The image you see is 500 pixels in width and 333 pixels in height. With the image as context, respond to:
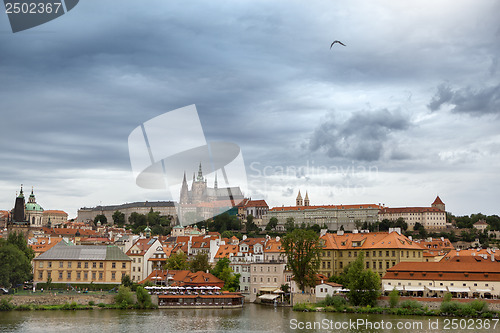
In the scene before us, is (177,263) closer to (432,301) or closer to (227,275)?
(227,275)

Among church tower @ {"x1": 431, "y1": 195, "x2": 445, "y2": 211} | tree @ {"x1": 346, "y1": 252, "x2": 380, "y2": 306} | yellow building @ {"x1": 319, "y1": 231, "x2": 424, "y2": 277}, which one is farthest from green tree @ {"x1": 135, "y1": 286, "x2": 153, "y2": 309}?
church tower @ {"x1": 431, "y1": 195, "x2": 445, "y2": 211}

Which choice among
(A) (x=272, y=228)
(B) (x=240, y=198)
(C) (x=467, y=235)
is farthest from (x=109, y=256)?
(B) (x=240, y=198)

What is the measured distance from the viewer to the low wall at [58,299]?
1875 inches

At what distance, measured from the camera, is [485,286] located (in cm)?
4591

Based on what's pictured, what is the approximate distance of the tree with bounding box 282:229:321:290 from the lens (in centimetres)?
5131

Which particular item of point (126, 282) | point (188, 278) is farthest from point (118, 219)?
point (188, 278)

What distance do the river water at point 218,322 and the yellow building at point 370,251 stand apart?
44.2 feet

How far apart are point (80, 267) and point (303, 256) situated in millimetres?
20547

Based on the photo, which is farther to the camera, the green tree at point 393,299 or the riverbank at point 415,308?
the green tree at point 393,299

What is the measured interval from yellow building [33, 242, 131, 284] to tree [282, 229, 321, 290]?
52.1ft

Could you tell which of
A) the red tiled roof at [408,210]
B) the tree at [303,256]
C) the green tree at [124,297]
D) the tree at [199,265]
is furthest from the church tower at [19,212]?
the red tiled roof at [408,210]

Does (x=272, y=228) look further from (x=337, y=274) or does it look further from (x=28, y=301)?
(x=28, y=301)

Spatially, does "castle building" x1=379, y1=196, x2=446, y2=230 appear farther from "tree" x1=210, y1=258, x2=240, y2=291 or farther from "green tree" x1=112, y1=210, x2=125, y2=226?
"tree" x1=210, y1=258, x2=240, y2=291

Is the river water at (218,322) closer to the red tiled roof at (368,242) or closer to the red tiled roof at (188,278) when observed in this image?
the red tiled roof at (188,278)
